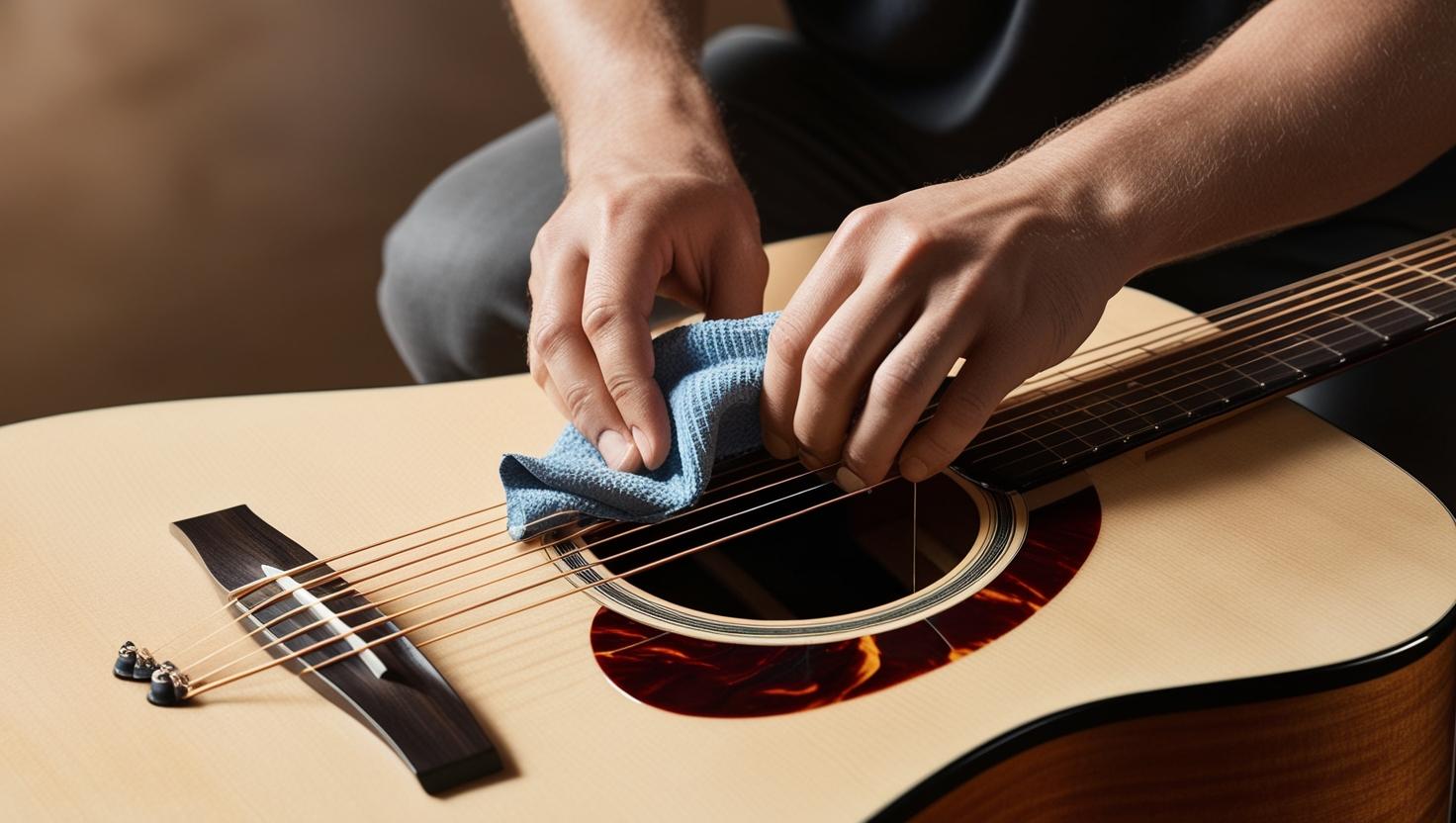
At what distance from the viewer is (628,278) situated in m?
0.73

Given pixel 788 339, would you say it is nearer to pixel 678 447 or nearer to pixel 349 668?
pixel 678 447

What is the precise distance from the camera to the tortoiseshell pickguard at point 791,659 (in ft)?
1.80

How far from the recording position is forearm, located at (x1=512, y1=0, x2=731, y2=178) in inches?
34.6

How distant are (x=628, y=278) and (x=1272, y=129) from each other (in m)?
0.42

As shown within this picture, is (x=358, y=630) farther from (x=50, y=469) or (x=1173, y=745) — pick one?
(x=1173, y=745)

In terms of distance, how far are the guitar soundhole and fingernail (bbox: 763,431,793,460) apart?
0.02 m

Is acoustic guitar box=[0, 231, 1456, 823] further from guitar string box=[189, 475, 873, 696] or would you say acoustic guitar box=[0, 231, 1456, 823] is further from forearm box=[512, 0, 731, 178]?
forearm box=[512, 0, 731, 178]

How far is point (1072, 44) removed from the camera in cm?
104

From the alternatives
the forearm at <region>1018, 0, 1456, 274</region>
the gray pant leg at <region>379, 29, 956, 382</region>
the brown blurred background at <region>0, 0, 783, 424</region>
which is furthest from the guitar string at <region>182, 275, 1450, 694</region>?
the brown blurred background at <region>0, 0, 783, 424</region>

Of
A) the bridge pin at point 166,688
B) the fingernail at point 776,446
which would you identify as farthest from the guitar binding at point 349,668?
the fingernail at point 776,446

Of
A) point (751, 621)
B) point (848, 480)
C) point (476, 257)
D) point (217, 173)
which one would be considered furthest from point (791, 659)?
point (217, 173)

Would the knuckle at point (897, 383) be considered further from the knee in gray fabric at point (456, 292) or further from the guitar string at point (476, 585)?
the knee in gray fabric at point (456, 292)

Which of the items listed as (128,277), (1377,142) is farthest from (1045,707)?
(128,277)

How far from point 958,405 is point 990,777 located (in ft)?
0.68
